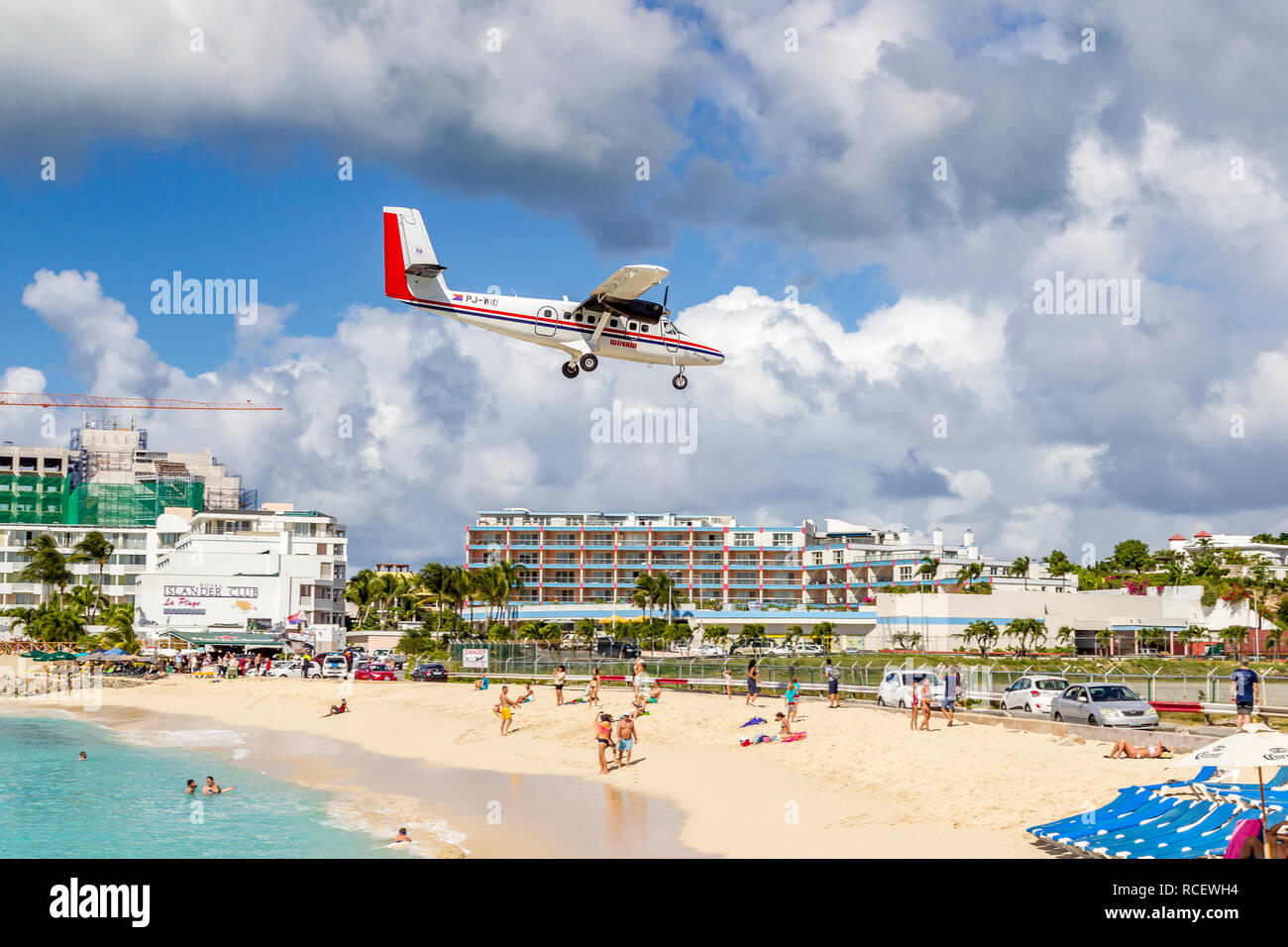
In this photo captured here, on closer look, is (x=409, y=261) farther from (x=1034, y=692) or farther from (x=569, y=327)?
(x=1034, y=692)

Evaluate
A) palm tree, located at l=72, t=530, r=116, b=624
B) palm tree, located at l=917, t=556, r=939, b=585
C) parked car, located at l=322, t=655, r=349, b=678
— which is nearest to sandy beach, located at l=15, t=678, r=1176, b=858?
parked car, located at l=322, t=655, r=349, b=678

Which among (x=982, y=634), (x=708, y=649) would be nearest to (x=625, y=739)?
(x=982, y=634)

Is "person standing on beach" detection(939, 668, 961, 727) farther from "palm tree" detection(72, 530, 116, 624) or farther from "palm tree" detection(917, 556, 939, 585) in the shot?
"palm tree" detection(917, 556, 939, 585)

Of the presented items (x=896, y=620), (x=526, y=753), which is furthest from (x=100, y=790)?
(x=896, y=620)

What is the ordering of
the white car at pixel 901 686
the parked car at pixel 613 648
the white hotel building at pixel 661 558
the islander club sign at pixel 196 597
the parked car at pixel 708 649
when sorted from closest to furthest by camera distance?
the white car at pixel 901 686
the parked car at pixel 613 648
the islander club sign at pixel 196 597
the parked car at pixel 708 649
the white hotel building at pixel 661 558

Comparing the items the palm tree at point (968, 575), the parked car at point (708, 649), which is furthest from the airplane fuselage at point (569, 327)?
the palm tree at point (968, 575)

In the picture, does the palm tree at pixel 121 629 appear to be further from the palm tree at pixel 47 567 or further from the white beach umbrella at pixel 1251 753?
the white beach umbrella at pixel 1251 753
